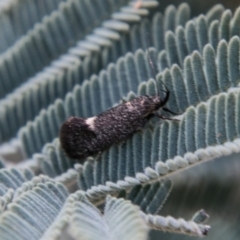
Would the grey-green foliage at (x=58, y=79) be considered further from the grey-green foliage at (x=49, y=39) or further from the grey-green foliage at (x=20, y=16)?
the grey-green foliage at (x=20, y=16)

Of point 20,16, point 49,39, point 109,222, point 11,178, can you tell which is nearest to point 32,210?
point 109,222

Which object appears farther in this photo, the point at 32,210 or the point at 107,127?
the point at 107,127

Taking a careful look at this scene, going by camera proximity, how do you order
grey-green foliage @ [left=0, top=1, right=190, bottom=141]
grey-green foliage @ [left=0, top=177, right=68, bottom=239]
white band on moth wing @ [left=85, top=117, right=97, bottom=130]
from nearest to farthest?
grey-green foliage @ [left=0, top=177, right=68, bottom=239] < white band on moth wing @ [left=85, top=117, right=97, bottom=130] < grey-green foliage @ [left=0, top=1, right=190, bottom=141]

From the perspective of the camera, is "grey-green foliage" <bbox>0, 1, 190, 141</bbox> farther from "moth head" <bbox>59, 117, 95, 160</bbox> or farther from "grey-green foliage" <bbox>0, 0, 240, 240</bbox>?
"moth head" <bbox>59, 117, 95, 160</bbox>

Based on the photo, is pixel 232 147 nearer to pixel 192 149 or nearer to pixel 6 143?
pixel 192 149

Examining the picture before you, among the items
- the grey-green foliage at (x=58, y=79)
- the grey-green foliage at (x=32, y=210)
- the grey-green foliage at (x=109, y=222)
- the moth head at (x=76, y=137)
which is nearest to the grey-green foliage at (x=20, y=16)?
the grey-green foliage at (x=58, y=79)

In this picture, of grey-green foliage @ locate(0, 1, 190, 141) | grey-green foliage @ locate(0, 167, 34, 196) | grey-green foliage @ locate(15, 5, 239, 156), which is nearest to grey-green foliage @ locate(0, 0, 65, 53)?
grey-green foliage @ locate(0, 1, 190, 141)

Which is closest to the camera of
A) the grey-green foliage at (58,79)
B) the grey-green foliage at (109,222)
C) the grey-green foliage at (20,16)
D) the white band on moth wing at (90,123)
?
the grey-green foliage at (109,222)

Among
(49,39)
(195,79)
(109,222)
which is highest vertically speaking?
(49,39)

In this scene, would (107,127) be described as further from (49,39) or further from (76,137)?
(49,39)
